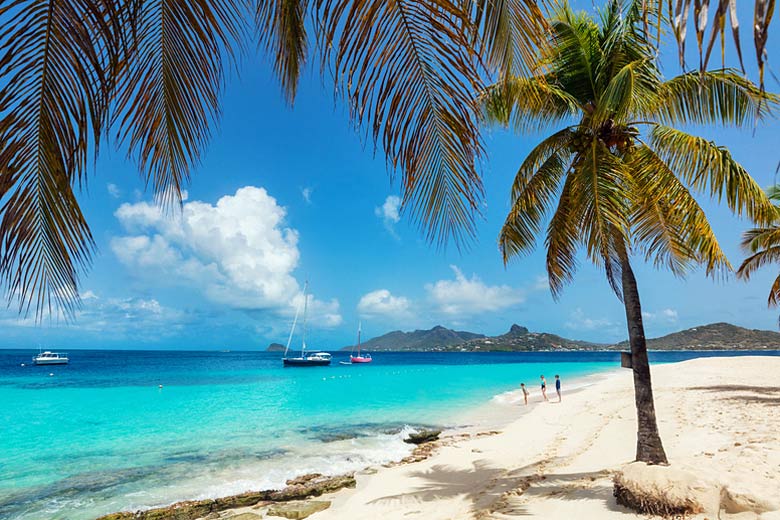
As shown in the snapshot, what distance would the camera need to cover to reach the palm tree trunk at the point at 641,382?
609 centimetres

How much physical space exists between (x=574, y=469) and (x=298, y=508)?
534 centimetres

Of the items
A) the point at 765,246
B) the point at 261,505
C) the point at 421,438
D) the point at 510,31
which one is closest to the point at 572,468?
the point at 261,505

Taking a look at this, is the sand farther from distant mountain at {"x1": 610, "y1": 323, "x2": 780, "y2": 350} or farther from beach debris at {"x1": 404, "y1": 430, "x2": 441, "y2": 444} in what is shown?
distant mountain at {"x1": 610, "y1": 323, "x2": 780, "y2": 350}

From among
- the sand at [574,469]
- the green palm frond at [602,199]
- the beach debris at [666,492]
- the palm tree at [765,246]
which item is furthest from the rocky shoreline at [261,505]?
the palm tree at [765,246]

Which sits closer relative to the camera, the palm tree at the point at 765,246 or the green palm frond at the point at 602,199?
the green palm frond at the point at 602,199

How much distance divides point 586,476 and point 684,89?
640 centimetres

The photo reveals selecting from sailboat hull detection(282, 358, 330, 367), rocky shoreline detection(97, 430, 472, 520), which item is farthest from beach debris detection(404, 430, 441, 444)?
sailboat hull detection(282, 358, 330, 367)

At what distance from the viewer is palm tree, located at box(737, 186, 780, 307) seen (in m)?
14.7

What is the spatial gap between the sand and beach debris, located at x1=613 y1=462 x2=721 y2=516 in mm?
114

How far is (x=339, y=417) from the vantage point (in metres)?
21.1

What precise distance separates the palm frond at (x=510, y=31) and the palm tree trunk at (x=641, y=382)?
4577mm

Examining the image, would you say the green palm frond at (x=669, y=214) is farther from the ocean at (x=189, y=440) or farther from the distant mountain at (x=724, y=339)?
the distant mountain at (x=724, y=339)

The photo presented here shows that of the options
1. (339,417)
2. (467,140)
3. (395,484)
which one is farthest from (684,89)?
(339,417)

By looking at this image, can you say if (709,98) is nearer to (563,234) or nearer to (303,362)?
(563,234)
